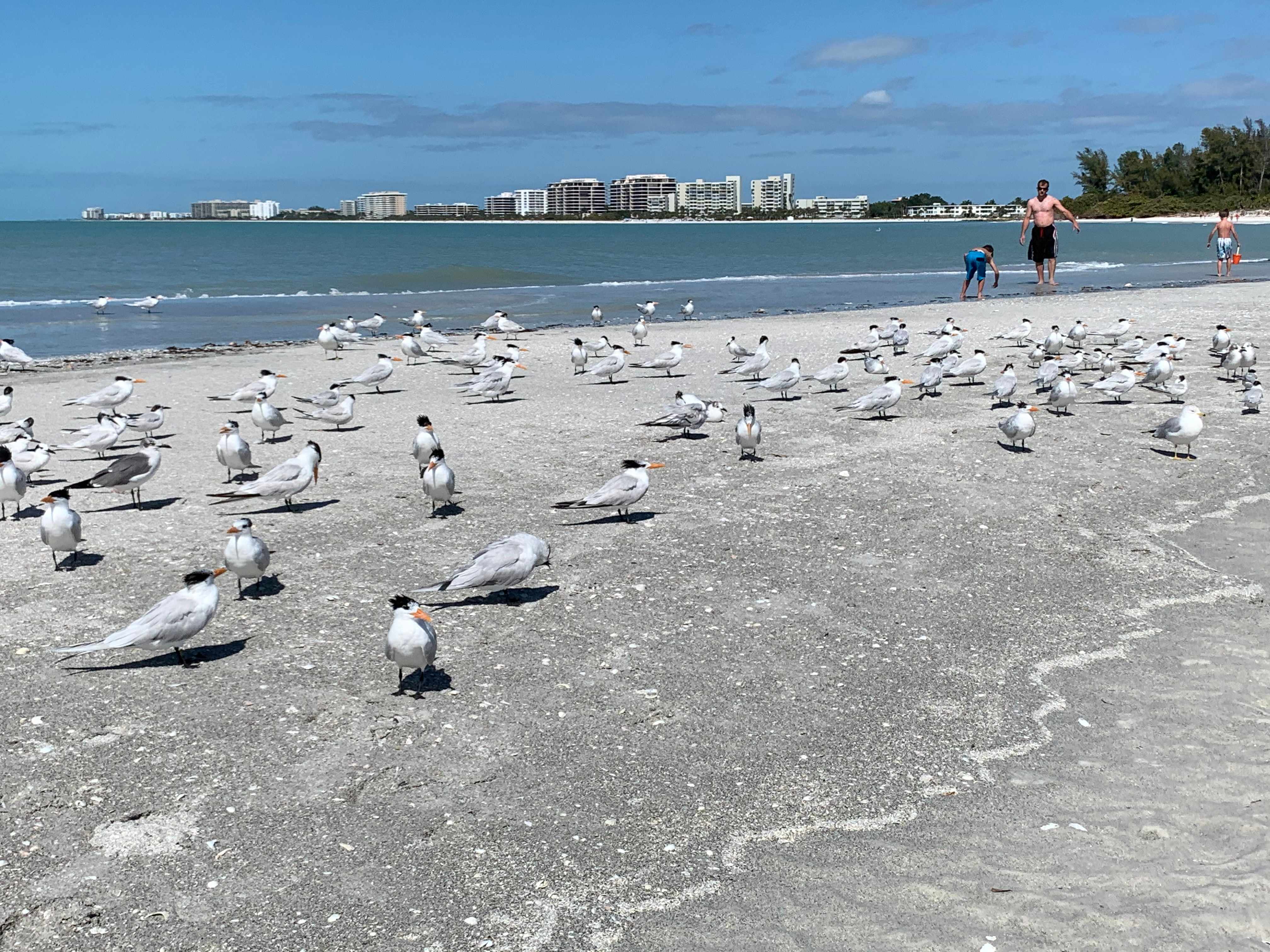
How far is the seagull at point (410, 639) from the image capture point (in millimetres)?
6078

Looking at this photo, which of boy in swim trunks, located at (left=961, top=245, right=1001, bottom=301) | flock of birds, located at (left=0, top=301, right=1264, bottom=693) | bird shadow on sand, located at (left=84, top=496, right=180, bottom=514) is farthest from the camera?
boy in swim trunks, located at (left=961, top=245, right=1001, bottom=301)

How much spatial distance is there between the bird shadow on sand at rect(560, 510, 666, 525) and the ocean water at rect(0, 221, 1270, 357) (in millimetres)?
19938

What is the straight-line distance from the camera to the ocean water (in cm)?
3275

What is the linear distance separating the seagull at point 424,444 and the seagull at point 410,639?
4.76 metres

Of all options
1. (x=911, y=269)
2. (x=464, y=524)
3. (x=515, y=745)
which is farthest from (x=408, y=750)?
(x=911, y=269)

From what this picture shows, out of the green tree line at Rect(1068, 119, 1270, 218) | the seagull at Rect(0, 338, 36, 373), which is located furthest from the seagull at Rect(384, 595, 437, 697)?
the green tree line at Rect(1068, 119, 1270, 218)

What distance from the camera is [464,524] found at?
31.5ft

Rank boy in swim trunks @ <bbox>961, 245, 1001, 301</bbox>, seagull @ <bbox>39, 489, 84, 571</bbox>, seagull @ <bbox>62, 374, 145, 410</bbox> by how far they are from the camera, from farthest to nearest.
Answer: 1. boy in swim trunks @ <bbox>961, 245, 1001, 301</bbox>
2. seagull @ <bbox>62, 374, 145, 410</bbox>
3. seagull @ <bbox>39, 489, 84, 571</bbox>

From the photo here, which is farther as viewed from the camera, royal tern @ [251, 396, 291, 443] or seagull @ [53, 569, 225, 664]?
royal tern @ [251, 396, 291, 443]

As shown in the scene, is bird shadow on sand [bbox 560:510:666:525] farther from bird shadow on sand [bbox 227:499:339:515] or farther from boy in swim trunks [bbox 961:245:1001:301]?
boy in swim trunks [bbox 961:245:1001:301]

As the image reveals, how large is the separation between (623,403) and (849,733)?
1053cm

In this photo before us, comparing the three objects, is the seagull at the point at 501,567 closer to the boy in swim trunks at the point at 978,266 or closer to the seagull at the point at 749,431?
the seagull at the point at 749,431

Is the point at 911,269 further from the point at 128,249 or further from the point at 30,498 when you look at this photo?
the point at 128,249

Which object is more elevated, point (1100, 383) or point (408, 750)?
point (1100, 383)
